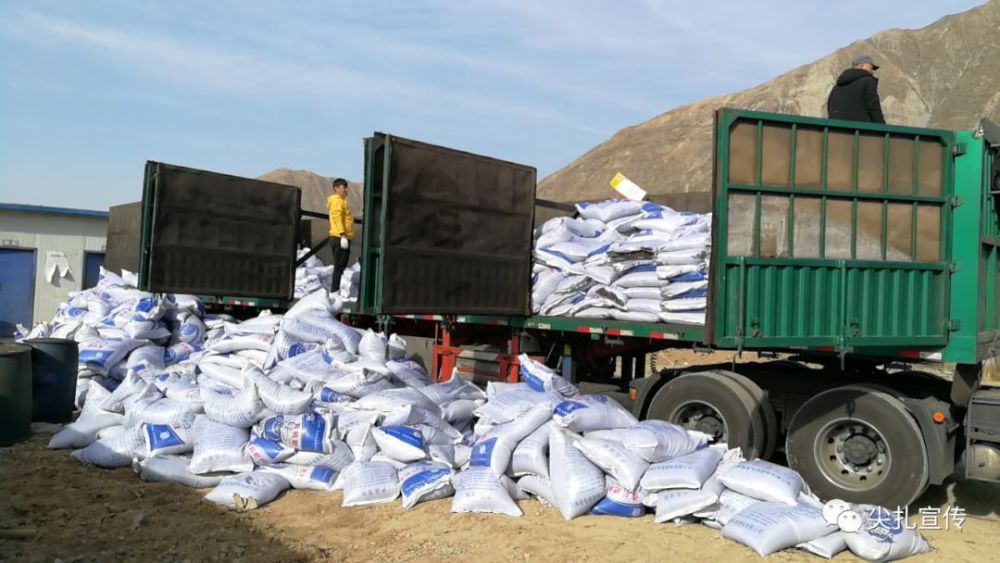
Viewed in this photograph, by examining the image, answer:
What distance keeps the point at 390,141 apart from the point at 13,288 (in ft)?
50.1

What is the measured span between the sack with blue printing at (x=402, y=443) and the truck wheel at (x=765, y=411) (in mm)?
2206

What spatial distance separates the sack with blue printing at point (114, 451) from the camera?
606 cm

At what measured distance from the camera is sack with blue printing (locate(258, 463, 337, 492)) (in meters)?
5.46

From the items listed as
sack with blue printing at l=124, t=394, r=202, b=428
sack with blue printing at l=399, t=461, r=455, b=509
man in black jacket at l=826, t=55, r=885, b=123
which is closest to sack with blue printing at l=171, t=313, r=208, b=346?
sack with blue printing at l=124, t=394, r=202, b=428

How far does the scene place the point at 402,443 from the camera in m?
5.54

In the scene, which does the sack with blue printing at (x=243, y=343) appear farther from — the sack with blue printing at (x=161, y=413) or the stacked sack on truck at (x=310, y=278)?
the stacked sack on truck at (x=310, y=278)

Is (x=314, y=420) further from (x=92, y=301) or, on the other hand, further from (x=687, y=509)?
(x=92, y=301)

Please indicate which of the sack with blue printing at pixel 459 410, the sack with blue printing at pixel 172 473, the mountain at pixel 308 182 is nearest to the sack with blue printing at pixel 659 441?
the sack with blue printing at pixel 459 410

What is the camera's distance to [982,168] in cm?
512

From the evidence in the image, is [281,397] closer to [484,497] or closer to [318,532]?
[318,532]

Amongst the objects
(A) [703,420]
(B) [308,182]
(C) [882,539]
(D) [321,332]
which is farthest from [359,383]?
(B) [308,182]

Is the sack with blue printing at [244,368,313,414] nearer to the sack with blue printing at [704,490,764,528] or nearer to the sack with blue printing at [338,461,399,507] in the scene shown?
the sack with blue printing at [338,461,399,507]

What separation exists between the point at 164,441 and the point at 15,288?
14308mm

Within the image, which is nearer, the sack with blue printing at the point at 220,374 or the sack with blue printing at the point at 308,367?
the sack with blue printing at the point at 308,367
